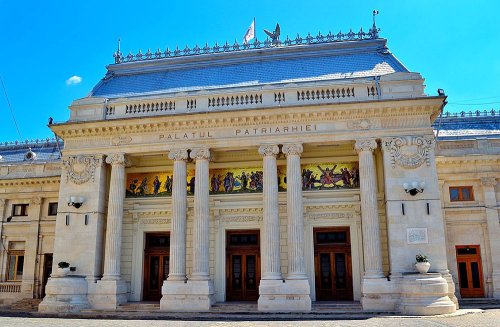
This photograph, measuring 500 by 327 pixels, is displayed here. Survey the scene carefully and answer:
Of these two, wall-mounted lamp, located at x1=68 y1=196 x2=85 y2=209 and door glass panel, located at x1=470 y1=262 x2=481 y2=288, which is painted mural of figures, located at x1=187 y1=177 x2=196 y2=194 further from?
door glass panel, located at x1=470 y1=262 x2=481 y2=288

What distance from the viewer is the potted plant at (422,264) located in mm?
19547

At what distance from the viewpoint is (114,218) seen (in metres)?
23.4

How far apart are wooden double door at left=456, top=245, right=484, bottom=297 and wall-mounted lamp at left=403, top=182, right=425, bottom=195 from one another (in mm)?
7396

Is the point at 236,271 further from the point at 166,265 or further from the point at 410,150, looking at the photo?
the point at 410,150

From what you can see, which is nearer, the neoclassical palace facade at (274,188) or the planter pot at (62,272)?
the neoclassical palace facade at (274,188)

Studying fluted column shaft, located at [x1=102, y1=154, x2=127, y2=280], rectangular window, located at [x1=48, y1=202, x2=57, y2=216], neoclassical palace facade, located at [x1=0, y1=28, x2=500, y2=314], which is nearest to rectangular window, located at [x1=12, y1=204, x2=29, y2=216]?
rectangular window, located at [x1=48, y1=202, x2=57, y2=216]

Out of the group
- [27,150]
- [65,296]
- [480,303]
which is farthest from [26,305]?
[480,303]

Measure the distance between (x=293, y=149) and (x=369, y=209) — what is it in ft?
14.3

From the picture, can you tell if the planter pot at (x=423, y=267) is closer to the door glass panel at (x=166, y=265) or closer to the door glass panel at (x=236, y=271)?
the door glass panel at (x=236, y=271)

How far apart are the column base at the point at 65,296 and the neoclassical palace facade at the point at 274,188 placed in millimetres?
59

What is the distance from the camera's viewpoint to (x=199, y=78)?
27094mm

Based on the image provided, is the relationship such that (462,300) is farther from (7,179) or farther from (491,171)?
(7,179)

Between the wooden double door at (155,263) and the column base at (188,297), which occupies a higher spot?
the wooden double door at (155,263)

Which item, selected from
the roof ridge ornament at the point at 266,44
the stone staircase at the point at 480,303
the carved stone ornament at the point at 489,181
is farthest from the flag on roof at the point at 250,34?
the stone staircase at the point at 480,303
